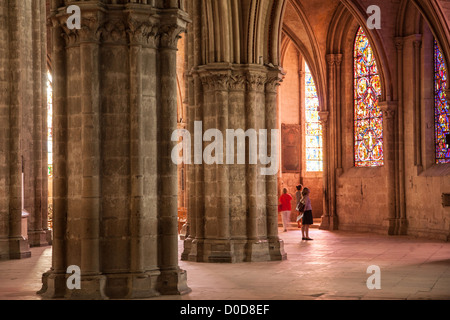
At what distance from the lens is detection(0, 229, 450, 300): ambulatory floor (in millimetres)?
10211

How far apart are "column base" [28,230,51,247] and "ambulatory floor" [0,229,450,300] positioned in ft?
2.22

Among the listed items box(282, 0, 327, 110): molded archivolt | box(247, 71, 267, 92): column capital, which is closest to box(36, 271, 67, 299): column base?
box(247, 71, 267, 92): column capital

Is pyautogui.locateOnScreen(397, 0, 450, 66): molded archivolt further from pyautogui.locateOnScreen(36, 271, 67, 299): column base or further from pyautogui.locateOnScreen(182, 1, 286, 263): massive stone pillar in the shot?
pyautogui.locateOnScreen(36, 271, 67, 299): column base

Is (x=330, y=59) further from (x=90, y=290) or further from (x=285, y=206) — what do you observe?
(x=90, y=290)

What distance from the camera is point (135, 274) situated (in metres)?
9.75

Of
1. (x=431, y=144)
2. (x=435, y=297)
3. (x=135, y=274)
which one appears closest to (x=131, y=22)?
(x=135, y=274)

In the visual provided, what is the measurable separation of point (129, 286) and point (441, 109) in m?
14.5

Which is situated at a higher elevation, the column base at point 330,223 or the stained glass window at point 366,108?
the stained glass window at point 366,108

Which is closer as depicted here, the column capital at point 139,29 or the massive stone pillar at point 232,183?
the column capital at point 139,29

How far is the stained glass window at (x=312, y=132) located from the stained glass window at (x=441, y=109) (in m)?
10.0

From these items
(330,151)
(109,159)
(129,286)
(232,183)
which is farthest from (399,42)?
(129,286)

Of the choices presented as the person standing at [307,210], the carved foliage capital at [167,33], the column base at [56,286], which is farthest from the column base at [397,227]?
the column base at [56,286]

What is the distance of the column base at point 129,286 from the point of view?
31.6 feet

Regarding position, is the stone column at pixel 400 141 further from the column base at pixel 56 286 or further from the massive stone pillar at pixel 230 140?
the column base at pixel 56 286
